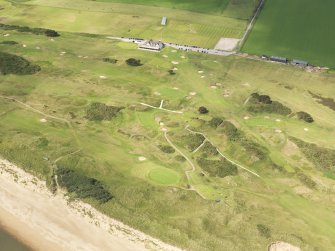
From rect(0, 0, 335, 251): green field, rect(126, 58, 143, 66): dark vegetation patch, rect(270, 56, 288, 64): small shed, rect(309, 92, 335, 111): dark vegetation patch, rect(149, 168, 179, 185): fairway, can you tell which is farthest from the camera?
rect(270, 56, 288, 64): small shed

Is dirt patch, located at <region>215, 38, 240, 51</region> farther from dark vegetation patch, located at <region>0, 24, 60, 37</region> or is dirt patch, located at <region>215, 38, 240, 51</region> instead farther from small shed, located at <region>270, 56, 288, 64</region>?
dark vegetation patch, located at <region>0, 24, 60, 37</region>

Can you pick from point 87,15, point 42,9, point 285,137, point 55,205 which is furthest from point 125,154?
point 42,9

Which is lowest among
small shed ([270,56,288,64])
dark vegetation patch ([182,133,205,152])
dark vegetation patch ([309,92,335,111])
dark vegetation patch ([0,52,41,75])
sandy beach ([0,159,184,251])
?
sandy beach ([0,159,184,251])

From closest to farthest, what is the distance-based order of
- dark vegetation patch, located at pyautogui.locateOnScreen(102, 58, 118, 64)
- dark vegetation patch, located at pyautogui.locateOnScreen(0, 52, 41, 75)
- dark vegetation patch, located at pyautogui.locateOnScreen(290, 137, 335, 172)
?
dark vegetation patch, located at pyautogui.locateOnScreen(290, 137, 335, 172)
dark vegetation patch, located at pyautogui.locateOnScreen(0, 52, 41, 75)
dark vegetation patch, located at pyautogui.locateOnScreen(102, 58, 118, 64)

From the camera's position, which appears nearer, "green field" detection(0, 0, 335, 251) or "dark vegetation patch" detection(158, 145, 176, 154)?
"green field" detection(0, 0, 335, 251)

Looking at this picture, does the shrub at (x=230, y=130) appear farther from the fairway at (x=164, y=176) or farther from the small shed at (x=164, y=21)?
the small shed at (x=164, y=21)

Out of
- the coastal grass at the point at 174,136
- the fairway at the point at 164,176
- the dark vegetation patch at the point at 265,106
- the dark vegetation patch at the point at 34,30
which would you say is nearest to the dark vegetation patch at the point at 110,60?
the coastal grass at the point at 174,136

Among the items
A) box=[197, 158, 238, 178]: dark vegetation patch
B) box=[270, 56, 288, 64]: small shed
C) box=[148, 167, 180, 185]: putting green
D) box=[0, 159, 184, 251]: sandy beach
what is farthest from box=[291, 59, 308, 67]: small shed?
box=[0, 159, 184, 251]: sandy beach
